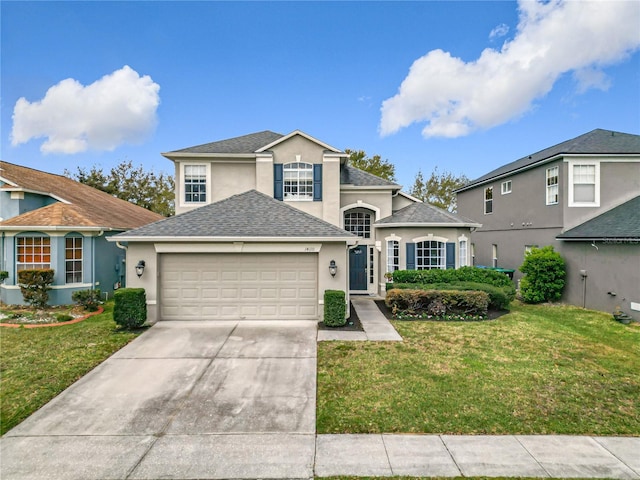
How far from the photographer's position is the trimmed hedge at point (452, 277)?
39.1ft

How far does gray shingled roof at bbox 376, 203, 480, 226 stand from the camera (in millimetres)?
13266

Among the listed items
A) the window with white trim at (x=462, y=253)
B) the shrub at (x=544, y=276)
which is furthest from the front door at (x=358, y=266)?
the shrub at (x=544, y=276)

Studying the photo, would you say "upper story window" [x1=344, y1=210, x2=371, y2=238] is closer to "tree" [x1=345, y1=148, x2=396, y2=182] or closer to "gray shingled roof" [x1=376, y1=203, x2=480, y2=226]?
"gray shingled roof" [x1=376, y1=203, x2=480, y2=226]

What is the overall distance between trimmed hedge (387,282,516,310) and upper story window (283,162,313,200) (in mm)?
5457

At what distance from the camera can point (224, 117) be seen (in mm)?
21094

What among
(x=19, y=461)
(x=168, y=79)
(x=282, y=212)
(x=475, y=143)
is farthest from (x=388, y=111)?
(x=19, y=461)

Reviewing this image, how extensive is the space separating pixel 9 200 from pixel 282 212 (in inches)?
462

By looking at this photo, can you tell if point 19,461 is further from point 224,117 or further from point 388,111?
point 388,111

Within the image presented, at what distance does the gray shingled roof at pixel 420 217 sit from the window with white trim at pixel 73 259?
494 inches

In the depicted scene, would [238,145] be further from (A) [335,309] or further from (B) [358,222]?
(A) [335,309]

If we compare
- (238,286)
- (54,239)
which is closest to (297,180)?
(238,286)

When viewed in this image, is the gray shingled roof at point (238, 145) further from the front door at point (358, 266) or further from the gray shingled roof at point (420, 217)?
the gray shingled roof at point (420, 217)

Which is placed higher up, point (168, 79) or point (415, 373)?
point (168, 79)

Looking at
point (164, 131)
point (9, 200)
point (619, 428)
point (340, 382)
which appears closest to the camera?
point (619, 428)
